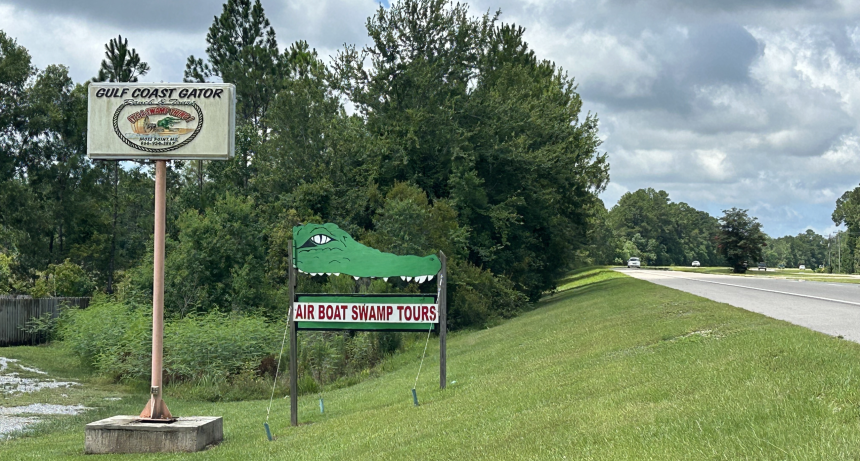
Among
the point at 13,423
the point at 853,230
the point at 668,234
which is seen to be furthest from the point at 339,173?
the point at 668,234

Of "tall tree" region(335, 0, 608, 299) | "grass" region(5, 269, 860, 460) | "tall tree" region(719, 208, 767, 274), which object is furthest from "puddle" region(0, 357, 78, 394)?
"tall tree" region(719, 208, 767, 274)

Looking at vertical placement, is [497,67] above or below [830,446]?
above

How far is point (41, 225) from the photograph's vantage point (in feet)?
150

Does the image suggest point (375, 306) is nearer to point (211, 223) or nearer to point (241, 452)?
point (241, 452)

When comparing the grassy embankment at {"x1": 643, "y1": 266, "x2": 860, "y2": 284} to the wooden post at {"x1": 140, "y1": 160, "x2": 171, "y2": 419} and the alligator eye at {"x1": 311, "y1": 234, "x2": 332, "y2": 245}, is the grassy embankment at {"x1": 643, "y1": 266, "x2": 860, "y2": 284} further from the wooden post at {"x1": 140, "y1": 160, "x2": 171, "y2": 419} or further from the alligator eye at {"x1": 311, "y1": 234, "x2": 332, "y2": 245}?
the wooden post at {"x1": 140, "y1": 160, "x2": 171, "y2": 419}

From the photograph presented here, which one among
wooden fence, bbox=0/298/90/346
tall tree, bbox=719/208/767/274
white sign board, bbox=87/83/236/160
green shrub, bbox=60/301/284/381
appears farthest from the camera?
tall tree, bbox=719/208/767/274

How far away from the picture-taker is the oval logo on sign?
37.8ft

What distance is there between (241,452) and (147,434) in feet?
4.77

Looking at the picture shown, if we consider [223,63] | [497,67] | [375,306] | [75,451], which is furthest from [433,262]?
[223,63]

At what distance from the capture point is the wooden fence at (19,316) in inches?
1339

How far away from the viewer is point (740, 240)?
76.9 meters

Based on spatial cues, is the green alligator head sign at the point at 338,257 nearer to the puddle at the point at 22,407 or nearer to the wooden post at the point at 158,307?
the wooden post at the point at 158,307

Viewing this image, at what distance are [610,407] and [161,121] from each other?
784cm

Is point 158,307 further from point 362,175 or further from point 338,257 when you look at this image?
point 362,175
